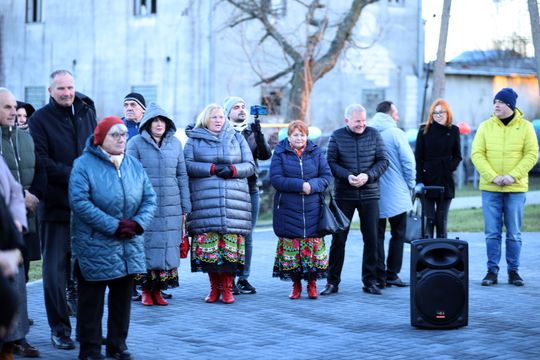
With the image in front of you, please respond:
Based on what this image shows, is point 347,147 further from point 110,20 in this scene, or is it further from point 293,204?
point 110,20

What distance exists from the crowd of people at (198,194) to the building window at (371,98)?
25.6 m

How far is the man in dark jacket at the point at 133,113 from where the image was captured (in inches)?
476

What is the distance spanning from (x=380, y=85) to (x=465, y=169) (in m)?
4.00

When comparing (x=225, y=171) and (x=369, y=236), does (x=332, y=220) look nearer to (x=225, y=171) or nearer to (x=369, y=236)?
(x=369, y=236)

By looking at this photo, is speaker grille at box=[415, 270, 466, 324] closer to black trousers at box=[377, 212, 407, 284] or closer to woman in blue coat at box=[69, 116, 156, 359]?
woman in blue coat at box=[69, 116, 156, 359]

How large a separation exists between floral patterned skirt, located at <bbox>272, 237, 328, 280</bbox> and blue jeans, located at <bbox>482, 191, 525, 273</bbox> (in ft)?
6.97

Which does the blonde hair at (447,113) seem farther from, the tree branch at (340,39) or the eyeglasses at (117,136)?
the tree branch at (340,39)

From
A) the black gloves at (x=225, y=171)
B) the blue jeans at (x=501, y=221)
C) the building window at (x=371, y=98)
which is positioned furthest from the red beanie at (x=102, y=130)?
the building window at (x=371, y=98)

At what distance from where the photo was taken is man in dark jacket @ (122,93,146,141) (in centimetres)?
1210

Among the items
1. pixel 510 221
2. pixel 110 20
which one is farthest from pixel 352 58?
pixel 510 221

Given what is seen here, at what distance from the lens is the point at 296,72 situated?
3170 centimetres

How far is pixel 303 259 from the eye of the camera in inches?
474

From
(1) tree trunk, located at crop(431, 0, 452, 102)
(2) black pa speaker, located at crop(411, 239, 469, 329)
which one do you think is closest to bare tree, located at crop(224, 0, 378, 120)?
(1) tree trunk, located at crop(431, 0, 452, 102)

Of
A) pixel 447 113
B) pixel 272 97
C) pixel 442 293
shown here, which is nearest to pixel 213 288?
pixel 442 293
